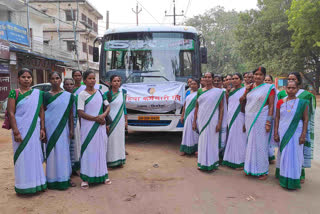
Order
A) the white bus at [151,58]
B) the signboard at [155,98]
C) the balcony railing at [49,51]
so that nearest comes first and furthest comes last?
the signboard at [155,98], the white bus at [151,58], the balcony railing at [49,51]

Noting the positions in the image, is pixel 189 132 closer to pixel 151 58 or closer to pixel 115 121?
pixel 115 121

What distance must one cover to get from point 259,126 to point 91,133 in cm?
235

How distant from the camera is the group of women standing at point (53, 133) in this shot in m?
3.23

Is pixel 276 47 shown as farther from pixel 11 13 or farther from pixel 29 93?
pixel 29 93

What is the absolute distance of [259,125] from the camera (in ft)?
12.9

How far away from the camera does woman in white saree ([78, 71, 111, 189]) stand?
3.60 m

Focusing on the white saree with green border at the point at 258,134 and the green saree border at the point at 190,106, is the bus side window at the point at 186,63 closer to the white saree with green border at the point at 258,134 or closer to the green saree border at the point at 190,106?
the green saree border at the point at 190,106

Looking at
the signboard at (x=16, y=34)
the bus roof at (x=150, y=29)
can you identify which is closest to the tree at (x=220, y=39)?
the signboard at (x=16, y=34)

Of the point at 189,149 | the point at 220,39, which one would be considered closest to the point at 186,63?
the point at 189,149

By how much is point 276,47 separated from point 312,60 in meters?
4.82

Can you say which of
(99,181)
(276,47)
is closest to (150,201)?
(99,181)

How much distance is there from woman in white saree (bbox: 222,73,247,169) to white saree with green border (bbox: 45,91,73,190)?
257cm

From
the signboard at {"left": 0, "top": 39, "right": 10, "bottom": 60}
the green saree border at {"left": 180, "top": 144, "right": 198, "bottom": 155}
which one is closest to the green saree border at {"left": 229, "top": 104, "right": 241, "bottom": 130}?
the green saree border at {"left": 180, "top": 144, "right": 198, "bottom": 155}

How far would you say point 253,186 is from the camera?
3770 mm
